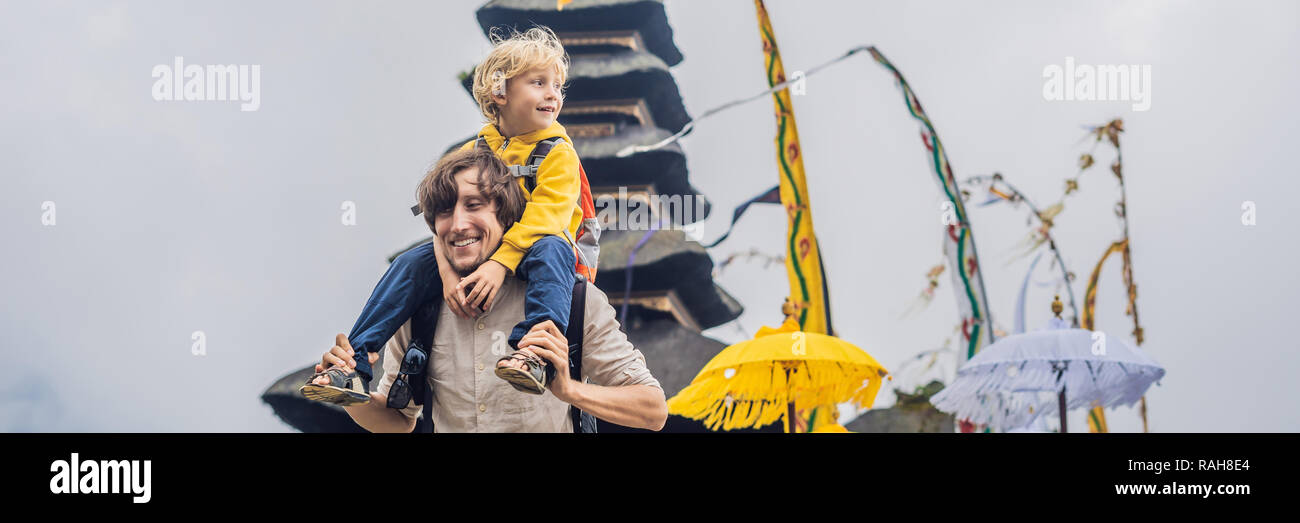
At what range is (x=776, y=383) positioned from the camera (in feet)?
33.7

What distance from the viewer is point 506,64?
16.3 feet

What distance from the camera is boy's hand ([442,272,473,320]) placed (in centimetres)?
451

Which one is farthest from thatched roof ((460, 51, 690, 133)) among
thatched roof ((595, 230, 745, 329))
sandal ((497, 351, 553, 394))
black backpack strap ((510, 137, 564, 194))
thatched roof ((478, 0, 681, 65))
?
sandal ((497, 351, 553, 394))

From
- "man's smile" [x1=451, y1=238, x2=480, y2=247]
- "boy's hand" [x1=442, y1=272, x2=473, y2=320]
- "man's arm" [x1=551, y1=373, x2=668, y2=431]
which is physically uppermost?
"man's smile" [x1=451, y1=238, x2=480, y2=247]

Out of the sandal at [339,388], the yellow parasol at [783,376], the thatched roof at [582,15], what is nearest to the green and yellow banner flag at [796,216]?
the yellow parasol at [783,376]

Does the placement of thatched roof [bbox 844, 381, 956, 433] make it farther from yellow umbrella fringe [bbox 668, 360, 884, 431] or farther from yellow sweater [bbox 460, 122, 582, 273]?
yellow sweater [bbox 460, 122, 582, 273]

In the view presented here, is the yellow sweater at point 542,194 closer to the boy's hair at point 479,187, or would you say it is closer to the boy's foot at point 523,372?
the boy's hair at point 479,187

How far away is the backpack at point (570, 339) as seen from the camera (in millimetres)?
4535

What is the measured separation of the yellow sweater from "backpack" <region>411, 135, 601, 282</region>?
24mm

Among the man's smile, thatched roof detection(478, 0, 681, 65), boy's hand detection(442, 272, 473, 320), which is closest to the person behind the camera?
boy's hand detection(442, 272, 473, 320)

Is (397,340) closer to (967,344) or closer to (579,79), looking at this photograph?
(967,344)

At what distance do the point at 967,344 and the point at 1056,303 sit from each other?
6.24ft
